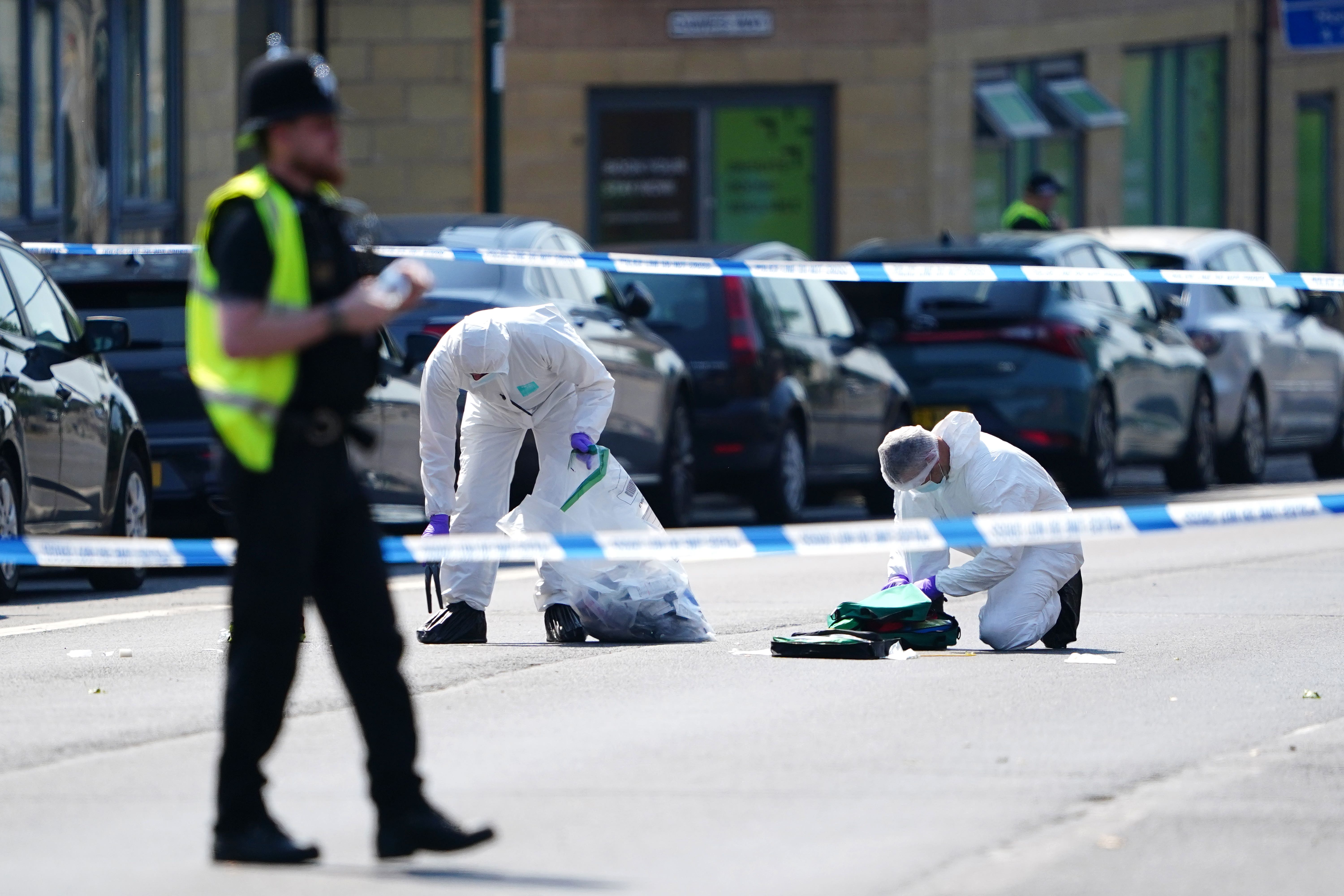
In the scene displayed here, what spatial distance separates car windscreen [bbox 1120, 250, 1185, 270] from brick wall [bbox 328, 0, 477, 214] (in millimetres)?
9060

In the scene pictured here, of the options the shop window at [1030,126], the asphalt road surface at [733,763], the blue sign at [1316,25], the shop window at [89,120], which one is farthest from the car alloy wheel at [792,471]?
the shop window at [1030,126]

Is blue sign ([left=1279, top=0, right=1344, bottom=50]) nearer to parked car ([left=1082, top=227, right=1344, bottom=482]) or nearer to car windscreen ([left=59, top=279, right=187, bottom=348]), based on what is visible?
parked car ([left=1082, top=227, right=1344, bottom=482])

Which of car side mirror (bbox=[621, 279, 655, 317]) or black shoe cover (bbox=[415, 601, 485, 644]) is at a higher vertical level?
car side mirror (bbox=[621, 279, 655, 317])

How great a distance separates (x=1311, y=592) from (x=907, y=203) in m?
19.1

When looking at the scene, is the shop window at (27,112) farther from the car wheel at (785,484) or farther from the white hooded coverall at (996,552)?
the white hooded coverall at (996,552)

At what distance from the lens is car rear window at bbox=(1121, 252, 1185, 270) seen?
19250mm

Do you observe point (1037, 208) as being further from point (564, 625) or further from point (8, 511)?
point (564, 625)

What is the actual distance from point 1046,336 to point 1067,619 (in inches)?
298

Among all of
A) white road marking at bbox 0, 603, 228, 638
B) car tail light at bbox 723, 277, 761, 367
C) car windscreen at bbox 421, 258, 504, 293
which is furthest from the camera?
car tail light at bbox 723, 277, 761, 367

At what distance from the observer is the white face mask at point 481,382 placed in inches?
384

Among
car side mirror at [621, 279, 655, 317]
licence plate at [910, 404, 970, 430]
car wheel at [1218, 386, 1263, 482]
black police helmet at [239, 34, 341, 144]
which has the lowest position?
car wheel at [1218, 386, 1263, 482]

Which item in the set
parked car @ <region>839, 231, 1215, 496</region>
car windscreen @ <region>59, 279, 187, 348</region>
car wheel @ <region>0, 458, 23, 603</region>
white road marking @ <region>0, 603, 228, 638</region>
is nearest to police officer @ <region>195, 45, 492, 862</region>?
white road marking @ <region>0, 603, 228, 638</region>

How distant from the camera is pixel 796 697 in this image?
26.6 ft

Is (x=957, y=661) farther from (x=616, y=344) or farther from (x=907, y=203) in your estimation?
(x=907, y=203)
